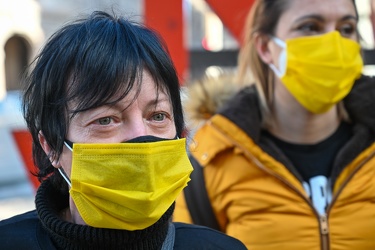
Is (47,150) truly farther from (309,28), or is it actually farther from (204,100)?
(309,28)

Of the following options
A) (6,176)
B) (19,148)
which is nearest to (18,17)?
(6,176)

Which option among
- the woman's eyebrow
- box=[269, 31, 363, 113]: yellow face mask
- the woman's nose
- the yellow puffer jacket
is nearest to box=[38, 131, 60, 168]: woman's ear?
the woman's nose

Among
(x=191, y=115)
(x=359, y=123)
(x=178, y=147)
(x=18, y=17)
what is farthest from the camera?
(x=18, y=17)

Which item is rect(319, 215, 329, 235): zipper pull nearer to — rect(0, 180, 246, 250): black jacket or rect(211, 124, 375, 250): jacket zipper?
rect(211, 124, 375, 250): jacket zipper

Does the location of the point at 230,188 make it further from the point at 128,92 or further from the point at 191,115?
the point at 128,92

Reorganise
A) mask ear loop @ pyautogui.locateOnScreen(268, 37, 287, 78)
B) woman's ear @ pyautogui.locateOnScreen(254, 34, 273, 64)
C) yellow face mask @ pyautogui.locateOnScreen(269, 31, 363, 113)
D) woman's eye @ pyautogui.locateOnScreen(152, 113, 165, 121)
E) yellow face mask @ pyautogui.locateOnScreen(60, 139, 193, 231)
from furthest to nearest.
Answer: woman's ear @ pyautogui.locateOnScreen(254, 34, 273, 64) → mask ear loop @ pyautogui.locateOnScreen(268, 37, 287, 78) → yellow face mask @ pyautogui.locateOnScreen(269, 31, 363, 113) → woman's eye @ pyautogui.locateOnScreen(152, 113, 165, 121) → yellow face mask @ pyautogui.locateOnScreen(60, 139, 193, 231)

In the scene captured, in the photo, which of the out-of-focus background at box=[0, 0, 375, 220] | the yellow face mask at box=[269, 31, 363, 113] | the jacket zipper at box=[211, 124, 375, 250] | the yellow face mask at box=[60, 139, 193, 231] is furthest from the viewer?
the out-of-focus background at box=[0, 0, 375, 220]

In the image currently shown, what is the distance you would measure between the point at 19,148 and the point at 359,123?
5.83ft

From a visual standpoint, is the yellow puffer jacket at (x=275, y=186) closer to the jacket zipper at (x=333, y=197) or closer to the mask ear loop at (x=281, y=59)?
the jacket zipper at (x=333, y=197)

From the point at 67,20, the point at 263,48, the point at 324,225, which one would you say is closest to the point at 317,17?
the point at 263,48

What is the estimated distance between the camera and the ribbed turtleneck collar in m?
1.76

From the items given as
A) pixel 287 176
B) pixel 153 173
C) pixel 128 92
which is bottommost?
pixel 287 176

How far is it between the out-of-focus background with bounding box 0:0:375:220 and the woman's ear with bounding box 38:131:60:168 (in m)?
0.32

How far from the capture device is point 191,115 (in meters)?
2.91
